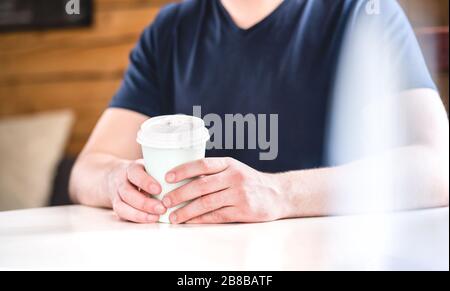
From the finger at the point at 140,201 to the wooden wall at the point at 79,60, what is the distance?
286mm

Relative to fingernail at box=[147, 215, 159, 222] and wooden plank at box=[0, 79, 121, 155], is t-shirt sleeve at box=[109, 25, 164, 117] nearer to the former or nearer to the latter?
wooden plank at box=[0, 79, 121, 155]

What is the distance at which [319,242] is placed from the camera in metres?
0.69

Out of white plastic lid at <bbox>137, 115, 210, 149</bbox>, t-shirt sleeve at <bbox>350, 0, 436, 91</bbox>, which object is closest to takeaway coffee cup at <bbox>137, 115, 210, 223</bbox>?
white plastic lid at <bbox>137, 115, 210, 149</bbox>

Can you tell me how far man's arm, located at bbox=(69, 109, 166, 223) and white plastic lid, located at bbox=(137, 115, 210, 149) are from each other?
0.20ft

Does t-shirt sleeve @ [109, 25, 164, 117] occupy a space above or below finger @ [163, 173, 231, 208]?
above

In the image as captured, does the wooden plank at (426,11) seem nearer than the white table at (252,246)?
No

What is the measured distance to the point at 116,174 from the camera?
89 cm

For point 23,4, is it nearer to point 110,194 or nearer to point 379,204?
point 110,194

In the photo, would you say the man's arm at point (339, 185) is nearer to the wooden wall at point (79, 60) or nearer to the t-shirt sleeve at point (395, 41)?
the t-shirt sleeve at point (395, 41)

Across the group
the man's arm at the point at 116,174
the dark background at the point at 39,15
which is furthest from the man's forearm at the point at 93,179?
the dark background at the point at 39,15

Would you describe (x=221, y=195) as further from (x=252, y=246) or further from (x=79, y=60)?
(x=79, y=60)

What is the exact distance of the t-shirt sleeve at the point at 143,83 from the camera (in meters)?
0.93

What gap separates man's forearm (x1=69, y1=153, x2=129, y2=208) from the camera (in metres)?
0.94
